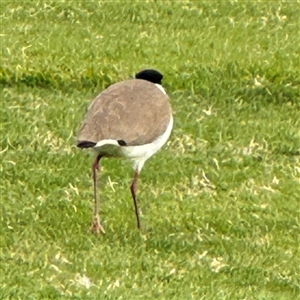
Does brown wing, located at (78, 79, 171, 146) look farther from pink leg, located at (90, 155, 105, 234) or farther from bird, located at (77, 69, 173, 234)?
pink leg, located at (90, 155, 105, 234)

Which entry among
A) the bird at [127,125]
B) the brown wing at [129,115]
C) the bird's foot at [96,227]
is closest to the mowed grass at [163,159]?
the bird's foot at [96,227]

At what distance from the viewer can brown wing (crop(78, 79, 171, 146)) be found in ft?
27.9

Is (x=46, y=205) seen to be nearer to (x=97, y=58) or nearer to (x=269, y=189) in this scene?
(x=269, y=189)

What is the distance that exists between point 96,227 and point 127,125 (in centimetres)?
88

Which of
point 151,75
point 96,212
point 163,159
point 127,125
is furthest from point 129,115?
point 163,159

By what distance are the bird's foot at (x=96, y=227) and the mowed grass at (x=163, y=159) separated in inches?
2.6

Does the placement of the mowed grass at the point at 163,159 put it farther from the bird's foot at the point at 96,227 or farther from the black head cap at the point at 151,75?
the black head cap at the point at 151,75

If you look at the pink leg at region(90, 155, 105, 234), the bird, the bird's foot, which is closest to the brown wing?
the bird

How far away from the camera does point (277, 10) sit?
1345cm

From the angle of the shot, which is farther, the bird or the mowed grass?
the bird

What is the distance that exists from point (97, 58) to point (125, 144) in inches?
141

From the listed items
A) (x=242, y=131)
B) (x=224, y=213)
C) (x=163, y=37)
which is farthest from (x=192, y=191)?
(x=163, y=37)

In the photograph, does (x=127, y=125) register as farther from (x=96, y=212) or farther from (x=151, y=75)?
(x=151, y=75)

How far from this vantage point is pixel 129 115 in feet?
28.8
